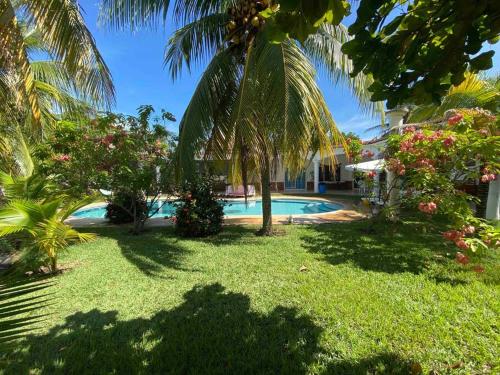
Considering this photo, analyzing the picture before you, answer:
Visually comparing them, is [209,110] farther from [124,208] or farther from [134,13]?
[124,208]

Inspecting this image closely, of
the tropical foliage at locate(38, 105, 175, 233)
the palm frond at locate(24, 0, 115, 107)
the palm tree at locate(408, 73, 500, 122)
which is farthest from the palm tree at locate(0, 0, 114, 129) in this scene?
the palm tree at locate(408, 73, 500, 122)

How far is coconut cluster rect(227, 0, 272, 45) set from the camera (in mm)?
5617

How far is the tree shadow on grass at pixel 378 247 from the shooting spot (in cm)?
522

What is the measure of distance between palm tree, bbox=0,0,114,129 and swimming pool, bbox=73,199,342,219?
9980mm

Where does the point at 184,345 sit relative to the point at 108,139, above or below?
below

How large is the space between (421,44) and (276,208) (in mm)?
15808

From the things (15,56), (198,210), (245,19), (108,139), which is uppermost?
(245,19)

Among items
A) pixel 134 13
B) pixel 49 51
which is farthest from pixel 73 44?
pixel 134 13

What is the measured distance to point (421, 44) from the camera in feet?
5.71

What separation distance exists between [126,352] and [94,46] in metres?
4.76

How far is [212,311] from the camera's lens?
11.9ft

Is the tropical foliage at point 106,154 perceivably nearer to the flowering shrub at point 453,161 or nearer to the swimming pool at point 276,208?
the flowering shrub at point 453,161

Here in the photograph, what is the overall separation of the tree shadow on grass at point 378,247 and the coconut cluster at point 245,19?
17.0ft

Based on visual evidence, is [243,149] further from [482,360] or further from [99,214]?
[99,214]
